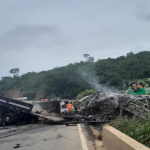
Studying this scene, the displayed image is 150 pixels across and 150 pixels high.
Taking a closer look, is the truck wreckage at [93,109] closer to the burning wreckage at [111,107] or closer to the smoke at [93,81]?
the burning wreckage at [111,107]

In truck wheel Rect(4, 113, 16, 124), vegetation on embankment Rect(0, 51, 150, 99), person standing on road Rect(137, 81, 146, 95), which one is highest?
vegetation on embankment Rect(0, 51, 150, 99)

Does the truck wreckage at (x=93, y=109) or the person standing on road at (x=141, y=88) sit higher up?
the person standing on road at (x=141, y=88)

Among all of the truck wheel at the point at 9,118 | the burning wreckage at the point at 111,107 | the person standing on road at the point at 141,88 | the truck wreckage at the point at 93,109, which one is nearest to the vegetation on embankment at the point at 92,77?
the person standing on road at the point at 141,88

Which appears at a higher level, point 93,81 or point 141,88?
point 93,81

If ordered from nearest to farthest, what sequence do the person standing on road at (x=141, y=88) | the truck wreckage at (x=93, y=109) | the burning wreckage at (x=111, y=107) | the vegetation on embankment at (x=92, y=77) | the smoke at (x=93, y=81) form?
the burning wreckage at (x=111, y=107), the truck wreckage at (x=93, y=109), the person standing on road at (x=141, y=88), the smoke at (x=93, y=81), the vegetation on embankment at (x=92, y=77)

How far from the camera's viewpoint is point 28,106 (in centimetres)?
1458

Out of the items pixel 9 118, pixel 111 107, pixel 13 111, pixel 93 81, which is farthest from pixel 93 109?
pixel 93 81

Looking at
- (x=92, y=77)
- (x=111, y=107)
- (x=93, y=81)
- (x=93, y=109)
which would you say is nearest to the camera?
(x=111, y=107)

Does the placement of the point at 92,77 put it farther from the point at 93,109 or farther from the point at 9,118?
the point at 9,118

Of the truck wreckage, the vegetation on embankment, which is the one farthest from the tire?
the vegetation on embankment

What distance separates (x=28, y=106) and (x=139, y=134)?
11.2 metres

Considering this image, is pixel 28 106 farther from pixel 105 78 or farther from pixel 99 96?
pixel 105 78

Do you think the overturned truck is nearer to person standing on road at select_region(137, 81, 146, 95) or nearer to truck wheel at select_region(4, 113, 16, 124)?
truck wheel at select_region(4, 113, 16, 124)

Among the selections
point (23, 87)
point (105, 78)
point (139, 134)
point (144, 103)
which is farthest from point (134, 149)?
point (23, 87)
